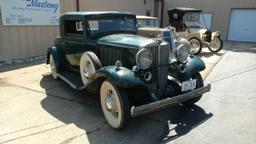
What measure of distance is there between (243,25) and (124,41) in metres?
14.2

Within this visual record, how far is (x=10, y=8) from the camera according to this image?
743 centimetres

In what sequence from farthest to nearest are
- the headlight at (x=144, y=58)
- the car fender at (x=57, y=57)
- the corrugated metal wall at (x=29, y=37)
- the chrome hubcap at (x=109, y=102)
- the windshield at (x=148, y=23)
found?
1. the windshield at (x=148, y=23)
2. the corrugated metal wall at (x=29, y=37)
3. the car fender at (x=57, y=57)
4. the chrome hubcap at (x=109, y=102)
5. the headlight at (x=144, y=58)

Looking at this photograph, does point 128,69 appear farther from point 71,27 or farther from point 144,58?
point 71,27

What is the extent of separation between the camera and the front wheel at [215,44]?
35.0 ft

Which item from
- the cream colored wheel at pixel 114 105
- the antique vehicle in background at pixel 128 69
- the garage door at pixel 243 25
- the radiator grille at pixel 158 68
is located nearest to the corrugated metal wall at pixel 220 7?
the garage door at pixel 243 25

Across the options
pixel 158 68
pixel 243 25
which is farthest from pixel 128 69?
pixel 243 25

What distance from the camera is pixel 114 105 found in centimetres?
Result: 347

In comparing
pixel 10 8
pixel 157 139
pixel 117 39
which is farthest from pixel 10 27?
pixel 157 139

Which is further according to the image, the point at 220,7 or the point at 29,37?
the point at 220,7

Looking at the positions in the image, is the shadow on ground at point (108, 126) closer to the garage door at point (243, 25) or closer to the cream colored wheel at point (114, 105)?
the cream colored wheel at point (114, 105)

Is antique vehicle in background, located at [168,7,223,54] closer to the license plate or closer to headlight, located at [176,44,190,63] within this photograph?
headlight, located at [176,44,190,63]

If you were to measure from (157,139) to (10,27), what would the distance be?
6.32m

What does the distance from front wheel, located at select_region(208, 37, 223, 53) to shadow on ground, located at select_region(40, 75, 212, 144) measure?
702 cm

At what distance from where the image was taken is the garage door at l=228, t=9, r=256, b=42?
15.5m
